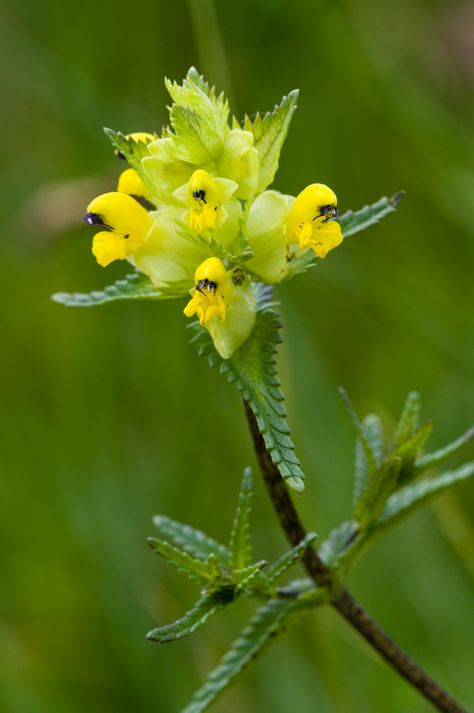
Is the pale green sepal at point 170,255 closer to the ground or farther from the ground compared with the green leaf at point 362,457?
farther from the ground

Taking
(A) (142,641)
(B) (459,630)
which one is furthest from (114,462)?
(B) (459,630)

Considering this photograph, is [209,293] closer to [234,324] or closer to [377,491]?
[234,324]

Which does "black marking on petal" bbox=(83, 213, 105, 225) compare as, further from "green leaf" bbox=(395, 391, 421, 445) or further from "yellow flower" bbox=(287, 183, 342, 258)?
"green leaf" bbox=(395, 391, 421, 445)

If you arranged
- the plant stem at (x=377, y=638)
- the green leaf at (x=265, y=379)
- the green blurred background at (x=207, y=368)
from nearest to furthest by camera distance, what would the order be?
the green leaf at (x=265, y=379), the plant stem at (x=377, y=638), the green blurred background at (x=207, y=368)

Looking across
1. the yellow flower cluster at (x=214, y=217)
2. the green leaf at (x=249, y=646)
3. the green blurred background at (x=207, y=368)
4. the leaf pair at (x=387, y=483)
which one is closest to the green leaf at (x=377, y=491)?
the leaf pair at (x=387, y=483)

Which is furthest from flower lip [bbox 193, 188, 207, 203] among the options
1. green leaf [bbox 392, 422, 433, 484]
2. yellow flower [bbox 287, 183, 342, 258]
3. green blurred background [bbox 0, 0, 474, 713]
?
green blurred background [bbox 0, 0, 474, 713]

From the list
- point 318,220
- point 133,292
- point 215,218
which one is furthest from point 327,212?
point 133,292

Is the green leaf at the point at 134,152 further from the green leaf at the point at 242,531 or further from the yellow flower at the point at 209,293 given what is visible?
the green leaf at the point at 242,531
